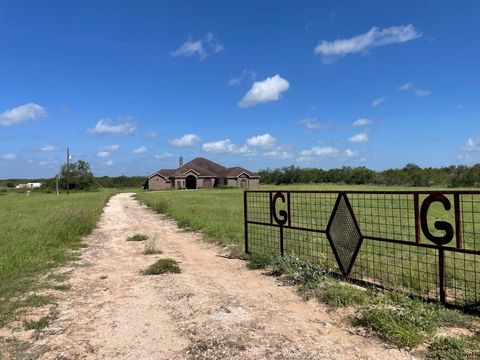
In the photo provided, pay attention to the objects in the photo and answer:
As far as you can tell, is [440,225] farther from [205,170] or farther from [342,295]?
[205,170]

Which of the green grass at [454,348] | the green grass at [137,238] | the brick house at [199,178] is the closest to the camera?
the green grass at [454,348]

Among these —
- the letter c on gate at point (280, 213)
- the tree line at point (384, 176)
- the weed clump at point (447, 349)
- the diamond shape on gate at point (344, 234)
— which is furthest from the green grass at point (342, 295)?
the tree line at point (384, 176)

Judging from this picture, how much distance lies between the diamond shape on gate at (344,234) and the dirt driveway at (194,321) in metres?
1.00

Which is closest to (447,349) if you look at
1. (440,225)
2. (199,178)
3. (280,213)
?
(440,225)

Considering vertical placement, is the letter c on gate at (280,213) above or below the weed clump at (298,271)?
above

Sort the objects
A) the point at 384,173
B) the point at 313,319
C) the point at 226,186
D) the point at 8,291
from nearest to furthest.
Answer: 1. the point at 313,319
2. the point at 8,291
3. the point at 226,186
4. the point at 384,173

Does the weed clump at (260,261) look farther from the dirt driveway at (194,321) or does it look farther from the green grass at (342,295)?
the green grass at (342,295)

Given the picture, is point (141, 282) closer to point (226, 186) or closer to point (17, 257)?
point (17, 257)

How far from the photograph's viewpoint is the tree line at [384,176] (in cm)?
6347

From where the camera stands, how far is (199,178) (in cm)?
7444

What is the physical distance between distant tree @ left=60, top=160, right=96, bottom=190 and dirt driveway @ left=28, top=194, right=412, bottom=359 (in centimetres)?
8350

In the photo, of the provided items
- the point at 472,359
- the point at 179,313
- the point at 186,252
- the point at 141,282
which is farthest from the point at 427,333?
the point at 186,252

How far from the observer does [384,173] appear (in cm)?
8006

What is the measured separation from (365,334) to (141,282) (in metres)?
3.77
